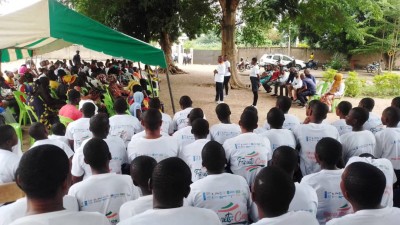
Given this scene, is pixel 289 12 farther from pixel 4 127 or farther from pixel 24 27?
pixel 4 127

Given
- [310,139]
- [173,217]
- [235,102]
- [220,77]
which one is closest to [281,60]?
[235,102]

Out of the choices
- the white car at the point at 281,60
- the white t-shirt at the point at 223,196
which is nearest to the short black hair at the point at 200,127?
the white t-shirt at the point at 223,196

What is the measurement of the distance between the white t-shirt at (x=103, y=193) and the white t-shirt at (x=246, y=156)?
117cm

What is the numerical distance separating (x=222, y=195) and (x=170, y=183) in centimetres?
73

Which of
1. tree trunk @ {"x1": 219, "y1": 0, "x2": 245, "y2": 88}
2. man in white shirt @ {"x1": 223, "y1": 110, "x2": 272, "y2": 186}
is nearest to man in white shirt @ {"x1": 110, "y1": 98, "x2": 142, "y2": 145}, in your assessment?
man in white shirt @ {"x1": 223, "y1": 110, "x2": 272, "y2": 186}

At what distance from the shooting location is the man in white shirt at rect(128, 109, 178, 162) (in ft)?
11.5

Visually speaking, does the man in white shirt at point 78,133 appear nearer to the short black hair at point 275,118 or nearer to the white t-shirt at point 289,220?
the short black hair at point 275,118

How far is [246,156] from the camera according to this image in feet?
11.2

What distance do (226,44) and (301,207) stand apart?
44.2 ft

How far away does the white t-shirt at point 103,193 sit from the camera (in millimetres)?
2418

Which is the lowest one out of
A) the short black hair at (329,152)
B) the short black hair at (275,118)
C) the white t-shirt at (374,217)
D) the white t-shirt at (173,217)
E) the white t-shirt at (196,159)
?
the white t-shirt at (196,159)

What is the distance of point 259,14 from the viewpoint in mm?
13820

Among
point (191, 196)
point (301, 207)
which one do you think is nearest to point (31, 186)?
point (191, 196)

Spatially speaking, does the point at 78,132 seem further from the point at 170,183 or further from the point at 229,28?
the point at 229,28
